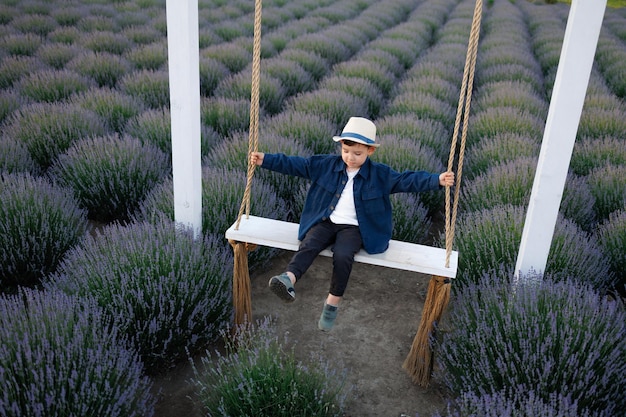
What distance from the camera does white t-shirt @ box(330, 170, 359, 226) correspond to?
8.69 ft

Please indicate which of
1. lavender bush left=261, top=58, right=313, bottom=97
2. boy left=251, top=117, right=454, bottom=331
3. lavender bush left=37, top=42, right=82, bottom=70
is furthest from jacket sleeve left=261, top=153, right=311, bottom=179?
lavender bush left=37, top=42, right=82, bottom=70

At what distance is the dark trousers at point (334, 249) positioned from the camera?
2488mm

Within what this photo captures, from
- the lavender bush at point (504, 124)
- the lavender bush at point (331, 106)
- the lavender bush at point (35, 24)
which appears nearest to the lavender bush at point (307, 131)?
the lavender bush at point (331, 106)

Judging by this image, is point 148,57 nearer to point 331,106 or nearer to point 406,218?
point 331,106

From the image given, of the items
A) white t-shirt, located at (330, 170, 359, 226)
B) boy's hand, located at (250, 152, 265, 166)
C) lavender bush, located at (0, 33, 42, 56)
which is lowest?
lavender bush, located at (0, 33, 42, 56)

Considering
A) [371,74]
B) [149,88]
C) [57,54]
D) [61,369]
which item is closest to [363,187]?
[61,369]

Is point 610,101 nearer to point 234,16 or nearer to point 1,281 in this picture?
point 1,281

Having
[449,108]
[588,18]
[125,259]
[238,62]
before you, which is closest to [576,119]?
[588,18]

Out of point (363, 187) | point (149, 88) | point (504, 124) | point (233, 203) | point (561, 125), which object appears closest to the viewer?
point (561, 125)

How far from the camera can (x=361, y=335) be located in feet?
9.74

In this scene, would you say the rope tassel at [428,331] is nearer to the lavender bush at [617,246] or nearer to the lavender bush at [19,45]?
the lavender bush at [617,246]

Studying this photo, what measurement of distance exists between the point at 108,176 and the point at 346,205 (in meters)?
1.93

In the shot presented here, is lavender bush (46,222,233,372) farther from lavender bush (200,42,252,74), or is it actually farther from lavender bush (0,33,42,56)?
lavender bush (0,33,42,56)

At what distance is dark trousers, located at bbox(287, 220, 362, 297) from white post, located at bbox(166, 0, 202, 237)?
0.62 m
